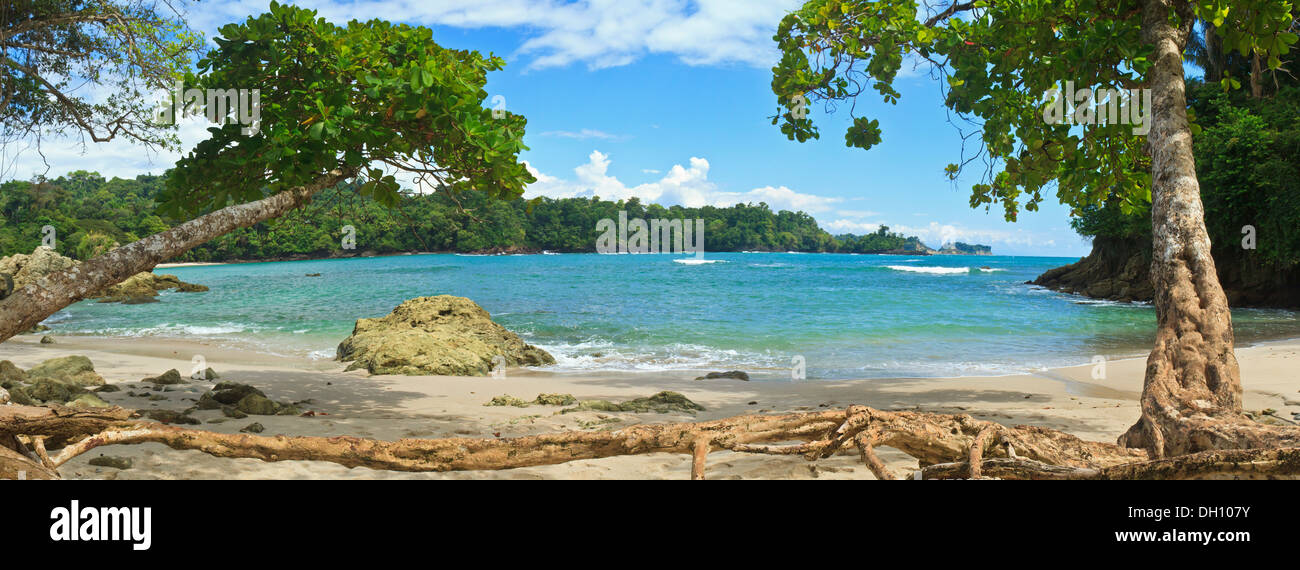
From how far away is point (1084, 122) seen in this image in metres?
7.34

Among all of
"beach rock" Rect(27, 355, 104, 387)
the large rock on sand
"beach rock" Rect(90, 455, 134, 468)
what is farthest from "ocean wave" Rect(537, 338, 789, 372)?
"beach rock" Rect(90, 455, 134, 468)

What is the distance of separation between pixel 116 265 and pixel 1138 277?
141 ft

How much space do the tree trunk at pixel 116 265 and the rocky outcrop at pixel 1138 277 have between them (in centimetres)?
3125

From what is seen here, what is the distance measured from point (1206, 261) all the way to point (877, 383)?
6.85 metres

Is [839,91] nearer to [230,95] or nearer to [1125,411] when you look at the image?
[1125,411]

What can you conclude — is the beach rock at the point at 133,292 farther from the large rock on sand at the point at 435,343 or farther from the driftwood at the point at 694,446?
the driftwood at the point at 694,446

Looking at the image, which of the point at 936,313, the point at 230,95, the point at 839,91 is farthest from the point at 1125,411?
the point at 936,313

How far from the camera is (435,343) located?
1344 centimetres

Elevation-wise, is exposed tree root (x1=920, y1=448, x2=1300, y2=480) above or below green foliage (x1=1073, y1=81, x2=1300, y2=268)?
below

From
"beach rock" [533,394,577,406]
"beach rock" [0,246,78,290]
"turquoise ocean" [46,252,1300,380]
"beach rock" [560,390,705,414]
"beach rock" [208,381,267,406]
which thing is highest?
"beach rock" [0,246,78,290]

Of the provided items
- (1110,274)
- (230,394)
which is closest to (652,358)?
(230,394)

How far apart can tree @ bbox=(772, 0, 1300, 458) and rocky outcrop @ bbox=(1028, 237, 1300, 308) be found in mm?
23879

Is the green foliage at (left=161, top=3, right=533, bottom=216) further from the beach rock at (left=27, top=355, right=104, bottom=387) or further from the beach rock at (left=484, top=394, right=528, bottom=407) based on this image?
the beach rock at (left=27, top=355, right=104, bottom=387)

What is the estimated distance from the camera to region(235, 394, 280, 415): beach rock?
752 cm
